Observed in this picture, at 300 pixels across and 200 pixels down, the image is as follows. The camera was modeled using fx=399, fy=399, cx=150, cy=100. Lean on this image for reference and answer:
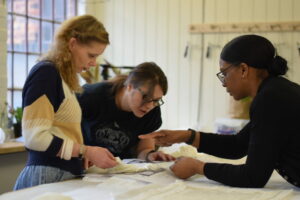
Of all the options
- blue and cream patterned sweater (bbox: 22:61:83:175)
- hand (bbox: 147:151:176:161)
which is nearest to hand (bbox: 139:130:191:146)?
hand (bbox: 147:151:176:161)

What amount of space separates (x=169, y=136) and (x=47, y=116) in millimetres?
593

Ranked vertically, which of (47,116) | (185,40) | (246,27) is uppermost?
(246,27)

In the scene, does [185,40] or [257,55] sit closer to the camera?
[257,55]

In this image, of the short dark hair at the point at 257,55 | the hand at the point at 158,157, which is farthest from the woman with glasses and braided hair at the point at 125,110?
the short dark hair at the point at 257,55

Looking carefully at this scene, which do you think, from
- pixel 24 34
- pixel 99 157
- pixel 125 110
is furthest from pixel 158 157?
pixel 24 34

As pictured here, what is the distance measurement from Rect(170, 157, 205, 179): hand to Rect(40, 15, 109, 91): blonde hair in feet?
1.56

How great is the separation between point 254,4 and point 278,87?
2038mm

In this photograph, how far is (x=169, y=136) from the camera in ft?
5.61

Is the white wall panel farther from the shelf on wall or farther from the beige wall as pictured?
the shelf on wall

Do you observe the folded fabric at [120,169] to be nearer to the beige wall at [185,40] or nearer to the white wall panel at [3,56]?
the white wall panel at [3,56]

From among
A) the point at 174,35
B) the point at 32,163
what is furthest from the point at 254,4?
the point at 32,163

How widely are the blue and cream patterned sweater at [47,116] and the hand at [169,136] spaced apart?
1.31ft

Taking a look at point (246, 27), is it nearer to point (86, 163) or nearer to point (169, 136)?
point (169, 136)

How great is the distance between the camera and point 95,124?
70.3 inches
